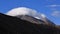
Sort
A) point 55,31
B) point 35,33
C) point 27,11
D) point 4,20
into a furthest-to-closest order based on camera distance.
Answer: point 27,11
point 55,31
point 35,33
point 4,20

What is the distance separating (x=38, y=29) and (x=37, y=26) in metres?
0.22

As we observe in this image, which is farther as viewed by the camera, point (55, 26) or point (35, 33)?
point (55, 26)

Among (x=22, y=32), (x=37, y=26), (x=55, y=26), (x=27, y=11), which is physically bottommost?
(x=22, y=32)

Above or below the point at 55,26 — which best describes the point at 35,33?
below

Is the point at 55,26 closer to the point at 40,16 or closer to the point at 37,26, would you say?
the point at 40,16

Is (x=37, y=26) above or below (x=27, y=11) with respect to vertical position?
below

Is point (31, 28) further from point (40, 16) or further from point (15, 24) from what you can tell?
point (40, 16)

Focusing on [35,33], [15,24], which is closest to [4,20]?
[15,24]

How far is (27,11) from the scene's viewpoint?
1655 centimetres

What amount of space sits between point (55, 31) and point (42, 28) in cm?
224

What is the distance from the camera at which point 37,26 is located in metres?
12.2

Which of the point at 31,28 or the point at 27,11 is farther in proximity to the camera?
the point at 27,11

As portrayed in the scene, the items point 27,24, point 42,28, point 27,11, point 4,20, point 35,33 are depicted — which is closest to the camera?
point 4,20

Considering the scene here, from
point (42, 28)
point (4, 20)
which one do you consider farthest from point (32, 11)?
point (4, 20)
